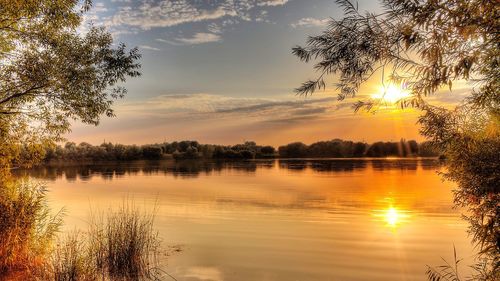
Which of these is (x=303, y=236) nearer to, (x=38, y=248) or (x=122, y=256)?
(x=122, y=256)

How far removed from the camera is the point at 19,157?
1423 cm

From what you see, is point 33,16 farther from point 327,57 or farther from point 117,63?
point 327,57

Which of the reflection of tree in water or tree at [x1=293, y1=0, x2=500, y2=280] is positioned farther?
the reflection of tree in water

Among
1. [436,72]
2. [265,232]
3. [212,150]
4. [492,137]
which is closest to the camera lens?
[436,72]

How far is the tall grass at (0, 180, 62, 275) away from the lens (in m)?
→ 12.0

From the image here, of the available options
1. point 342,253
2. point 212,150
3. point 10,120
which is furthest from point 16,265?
point 212,150

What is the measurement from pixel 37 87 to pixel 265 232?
518 inches

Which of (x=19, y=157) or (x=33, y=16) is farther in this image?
(x=19, y=157)

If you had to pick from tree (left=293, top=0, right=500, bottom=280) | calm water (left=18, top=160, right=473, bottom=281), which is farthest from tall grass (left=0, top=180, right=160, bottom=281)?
tree (left=293, top=0, right=500, bottom=280)

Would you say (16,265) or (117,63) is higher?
(117,63)

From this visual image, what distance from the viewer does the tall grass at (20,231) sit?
12.0 metres

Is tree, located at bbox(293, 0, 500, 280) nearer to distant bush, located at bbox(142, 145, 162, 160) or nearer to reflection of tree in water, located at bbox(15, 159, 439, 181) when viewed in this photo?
reflection of tree in water, located at bbox(15, 159, 439, 181)

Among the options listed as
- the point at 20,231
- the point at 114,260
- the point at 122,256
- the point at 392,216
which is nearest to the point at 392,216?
the point at 392,216

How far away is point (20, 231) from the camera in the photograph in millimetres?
12344
